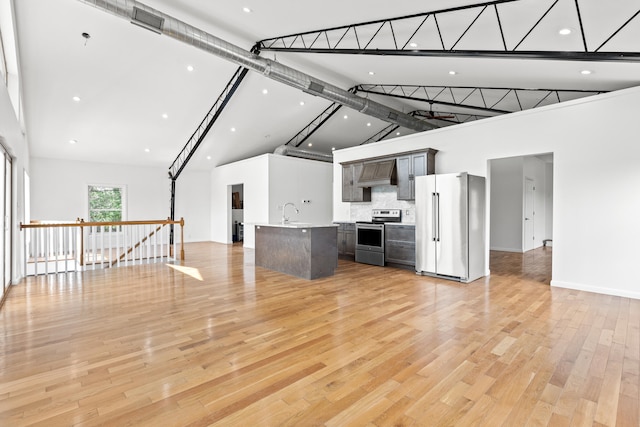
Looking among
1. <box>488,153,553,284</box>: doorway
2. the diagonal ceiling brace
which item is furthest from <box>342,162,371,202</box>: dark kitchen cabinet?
<box>488,153,553,284</box>: doorway

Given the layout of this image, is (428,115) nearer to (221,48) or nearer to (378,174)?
(378,174)

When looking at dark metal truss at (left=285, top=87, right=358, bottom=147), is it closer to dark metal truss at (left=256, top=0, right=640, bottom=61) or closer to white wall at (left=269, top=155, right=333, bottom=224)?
white wall at (left=269, top=155, right=333, bottom=224)

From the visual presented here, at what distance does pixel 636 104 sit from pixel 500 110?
346cm

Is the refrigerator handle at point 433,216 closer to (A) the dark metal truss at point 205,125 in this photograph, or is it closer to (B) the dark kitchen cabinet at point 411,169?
(B) the dark kitchen cabinet at point 411,169

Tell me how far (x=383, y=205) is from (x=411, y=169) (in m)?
1.25

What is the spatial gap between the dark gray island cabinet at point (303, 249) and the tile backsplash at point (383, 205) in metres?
2.07

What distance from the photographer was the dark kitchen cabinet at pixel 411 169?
6.29 meters

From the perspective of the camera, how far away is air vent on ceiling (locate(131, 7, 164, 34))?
4.02m

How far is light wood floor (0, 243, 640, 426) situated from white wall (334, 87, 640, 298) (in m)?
0.47

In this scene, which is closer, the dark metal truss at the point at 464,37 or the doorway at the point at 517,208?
the dark metal truss at the point at 464,37

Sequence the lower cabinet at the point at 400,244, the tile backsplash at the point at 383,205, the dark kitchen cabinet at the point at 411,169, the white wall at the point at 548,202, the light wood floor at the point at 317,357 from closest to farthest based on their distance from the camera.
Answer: the light wood floor at the point at 317,357
the lower cabinet at the point at 400,244
the dark kitchen cabinet at the point at 411,169
the tile backsplash at the point at 383,205
the white wall at the point at 548,202

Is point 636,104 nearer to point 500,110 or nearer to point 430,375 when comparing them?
point 500,110

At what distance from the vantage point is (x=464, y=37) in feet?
13.0

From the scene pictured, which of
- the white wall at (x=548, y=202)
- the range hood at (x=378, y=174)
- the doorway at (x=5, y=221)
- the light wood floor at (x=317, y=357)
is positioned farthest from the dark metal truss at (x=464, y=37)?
the white wall at (x=548, y=202)
